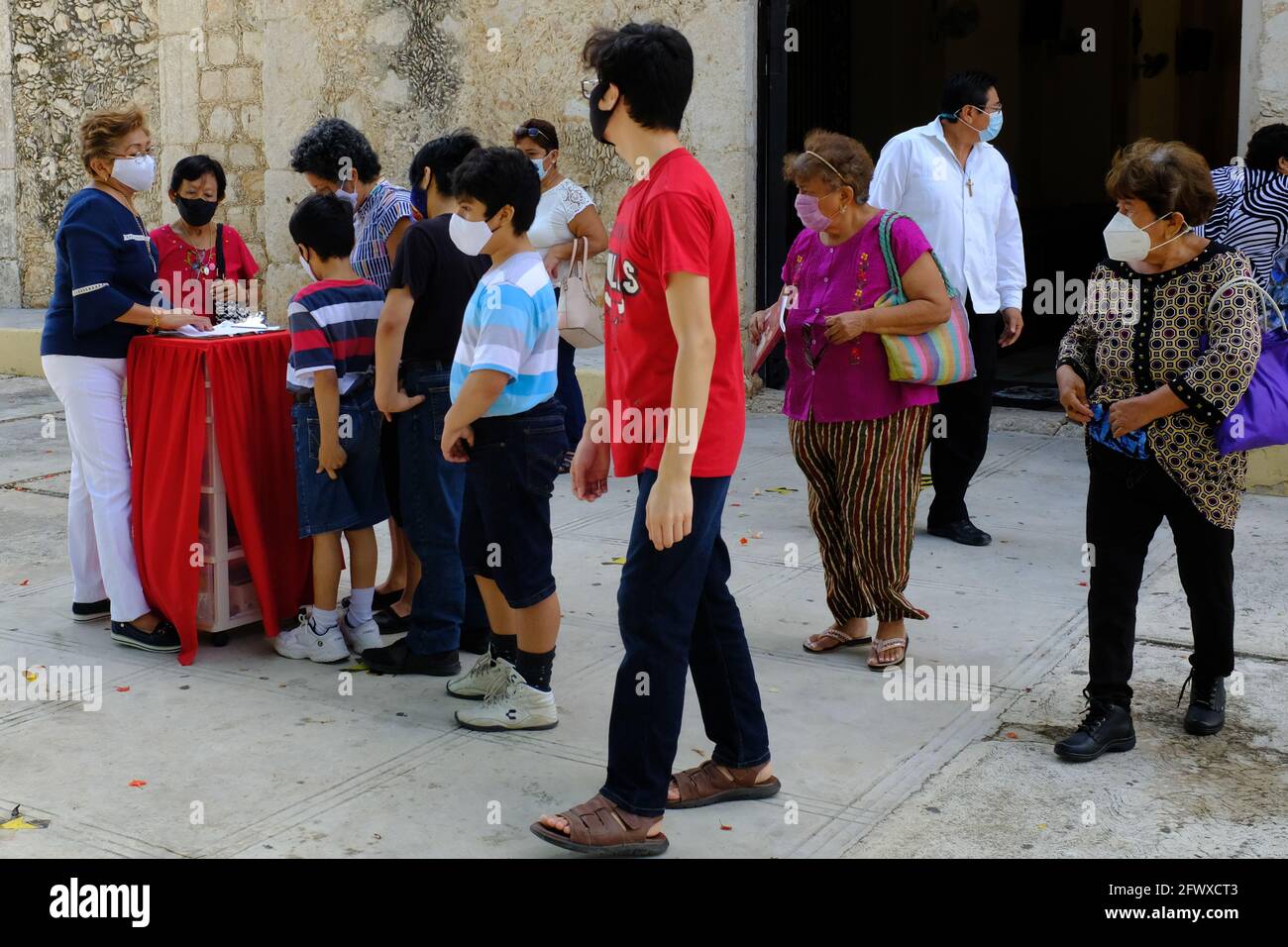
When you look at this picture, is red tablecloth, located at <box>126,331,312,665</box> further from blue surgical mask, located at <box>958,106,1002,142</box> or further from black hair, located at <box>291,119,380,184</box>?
blue surgical mask, located at <box>958,106,1002,142</box>

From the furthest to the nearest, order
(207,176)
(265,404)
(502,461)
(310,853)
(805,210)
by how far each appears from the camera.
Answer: (207,176)
(265,404)
(805,210)
(502,461)
(310,853)

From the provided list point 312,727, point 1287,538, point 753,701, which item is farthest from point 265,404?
point 1287,538

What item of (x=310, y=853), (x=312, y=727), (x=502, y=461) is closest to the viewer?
(x=310, y=853)

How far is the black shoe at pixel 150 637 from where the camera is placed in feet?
16.4

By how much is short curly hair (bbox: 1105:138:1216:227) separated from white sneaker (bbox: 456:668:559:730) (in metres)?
2.07

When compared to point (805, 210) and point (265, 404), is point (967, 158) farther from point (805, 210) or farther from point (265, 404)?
point (265, 404)

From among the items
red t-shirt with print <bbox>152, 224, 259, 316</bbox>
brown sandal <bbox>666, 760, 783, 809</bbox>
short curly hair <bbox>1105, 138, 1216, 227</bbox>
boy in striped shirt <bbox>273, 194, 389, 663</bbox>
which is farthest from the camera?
red t-shirt with print <bbox>152, 224, 259, 316</bbox>

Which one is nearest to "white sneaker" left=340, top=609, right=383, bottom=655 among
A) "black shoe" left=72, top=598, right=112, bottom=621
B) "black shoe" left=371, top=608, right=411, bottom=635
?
"black shoe" left=371, top=608, right=411, bottom=635

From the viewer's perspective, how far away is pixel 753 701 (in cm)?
373

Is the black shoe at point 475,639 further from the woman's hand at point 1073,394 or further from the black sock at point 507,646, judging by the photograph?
the woman's hand at point 1073,394

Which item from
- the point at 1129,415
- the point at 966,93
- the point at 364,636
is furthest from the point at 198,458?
the point at 966,93

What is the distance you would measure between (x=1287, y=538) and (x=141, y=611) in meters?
4.61

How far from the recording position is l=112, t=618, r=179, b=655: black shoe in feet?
16.4

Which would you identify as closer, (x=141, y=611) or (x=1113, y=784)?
(x=1113, y=784)
